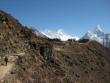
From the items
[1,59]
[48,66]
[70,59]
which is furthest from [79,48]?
[1,59]

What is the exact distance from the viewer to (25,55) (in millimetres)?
31500

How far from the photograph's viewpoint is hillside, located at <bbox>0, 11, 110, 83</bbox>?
28686 mm

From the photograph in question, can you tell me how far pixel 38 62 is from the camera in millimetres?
32812

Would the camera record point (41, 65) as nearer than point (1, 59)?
No

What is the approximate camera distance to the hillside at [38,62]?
28686 mm

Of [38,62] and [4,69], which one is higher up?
[38,62]

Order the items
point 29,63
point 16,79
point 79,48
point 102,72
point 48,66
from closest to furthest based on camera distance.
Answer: point 16,79
point 29,63
point 48,66
point 102,72
point 79,48

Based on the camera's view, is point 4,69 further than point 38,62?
No

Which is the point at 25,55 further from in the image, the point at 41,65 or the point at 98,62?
the point at 98,62

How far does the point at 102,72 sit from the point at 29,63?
54.6 ft

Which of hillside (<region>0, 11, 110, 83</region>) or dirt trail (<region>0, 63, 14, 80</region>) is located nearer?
dirt trail (<region>0, 63, 14, 80</region>)

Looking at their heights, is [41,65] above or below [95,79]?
above

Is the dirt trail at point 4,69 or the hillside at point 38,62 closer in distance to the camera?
the dirt trail at point 4,69

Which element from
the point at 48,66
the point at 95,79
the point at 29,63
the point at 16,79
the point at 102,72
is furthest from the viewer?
the point at 102,72
